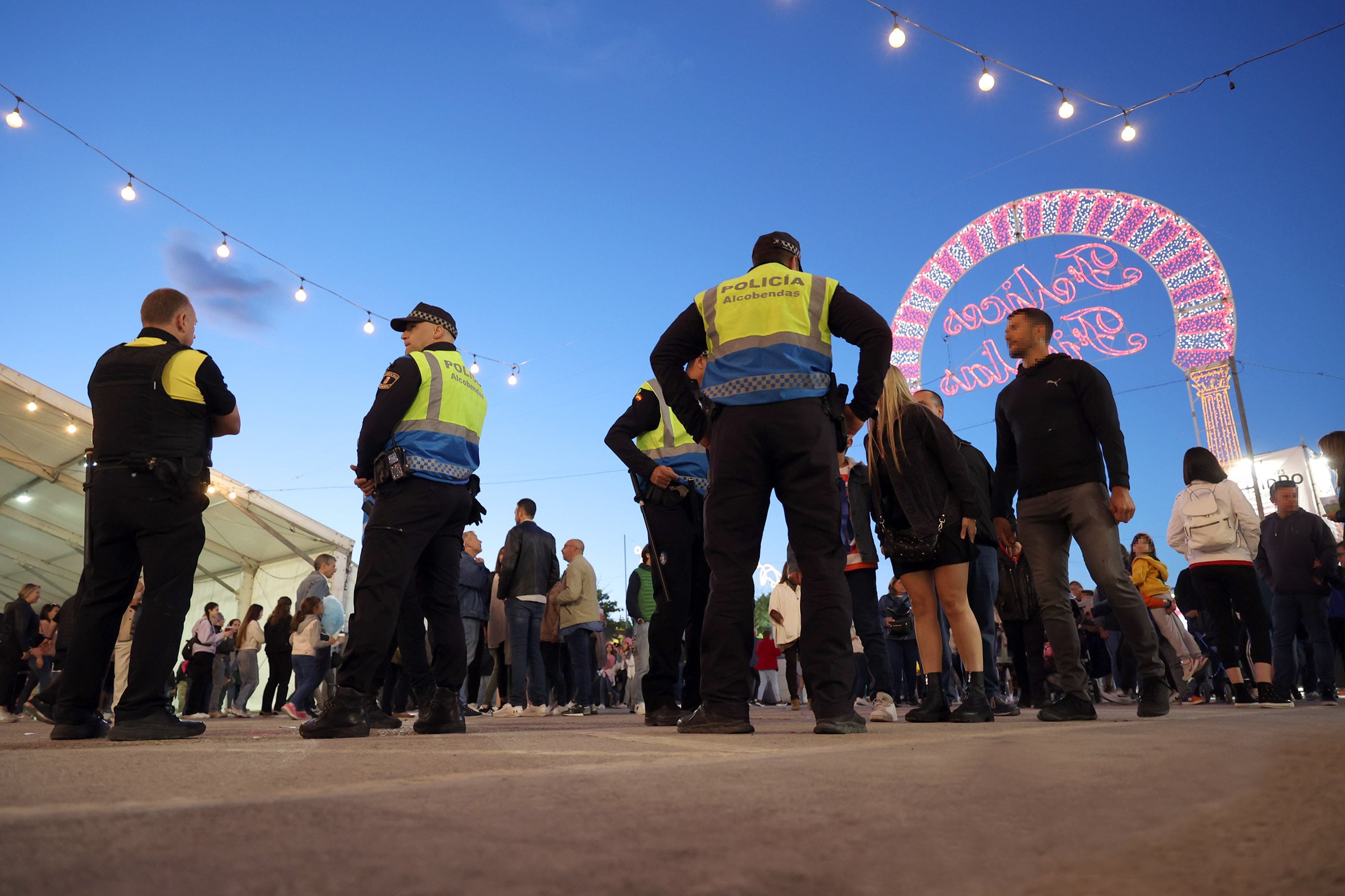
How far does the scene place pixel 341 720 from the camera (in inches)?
133

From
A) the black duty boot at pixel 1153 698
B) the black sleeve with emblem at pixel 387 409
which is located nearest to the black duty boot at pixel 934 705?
the black duty boot at pixel 1153 698

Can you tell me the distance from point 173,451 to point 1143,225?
14.9 m

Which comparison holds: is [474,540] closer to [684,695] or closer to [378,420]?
[684,695]

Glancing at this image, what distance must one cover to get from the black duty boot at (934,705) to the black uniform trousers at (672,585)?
106cm

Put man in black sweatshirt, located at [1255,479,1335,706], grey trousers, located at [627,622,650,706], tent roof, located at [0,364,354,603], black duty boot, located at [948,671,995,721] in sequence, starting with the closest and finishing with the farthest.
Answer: black duty boot, located at [948,671,995,721] < man in black sweatshirt, located at [1255,479,1335,706] < grey trousers, located at [627,622,650,706] < tent roof, located at [0,364,354,603]

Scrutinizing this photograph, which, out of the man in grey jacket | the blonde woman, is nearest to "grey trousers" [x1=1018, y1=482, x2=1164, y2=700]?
the blonde woman

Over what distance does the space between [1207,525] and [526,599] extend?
5.18m

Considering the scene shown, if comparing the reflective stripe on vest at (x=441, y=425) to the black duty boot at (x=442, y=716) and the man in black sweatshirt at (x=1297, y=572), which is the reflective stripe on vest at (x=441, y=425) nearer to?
the black duty boot at (x=442, y=716)

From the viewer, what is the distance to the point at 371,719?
443 cm

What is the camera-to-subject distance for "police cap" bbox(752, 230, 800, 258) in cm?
356

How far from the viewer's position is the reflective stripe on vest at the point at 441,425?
12.3 ft

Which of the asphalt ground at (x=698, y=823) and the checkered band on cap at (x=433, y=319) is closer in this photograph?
the asphalt ground at (x=698, y=823)

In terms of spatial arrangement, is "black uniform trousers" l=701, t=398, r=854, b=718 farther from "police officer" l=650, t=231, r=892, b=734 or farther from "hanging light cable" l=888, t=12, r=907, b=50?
"hanging light cable" l=888, t=12, r=907, b=50

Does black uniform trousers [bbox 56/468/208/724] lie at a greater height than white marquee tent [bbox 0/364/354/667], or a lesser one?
lesser
